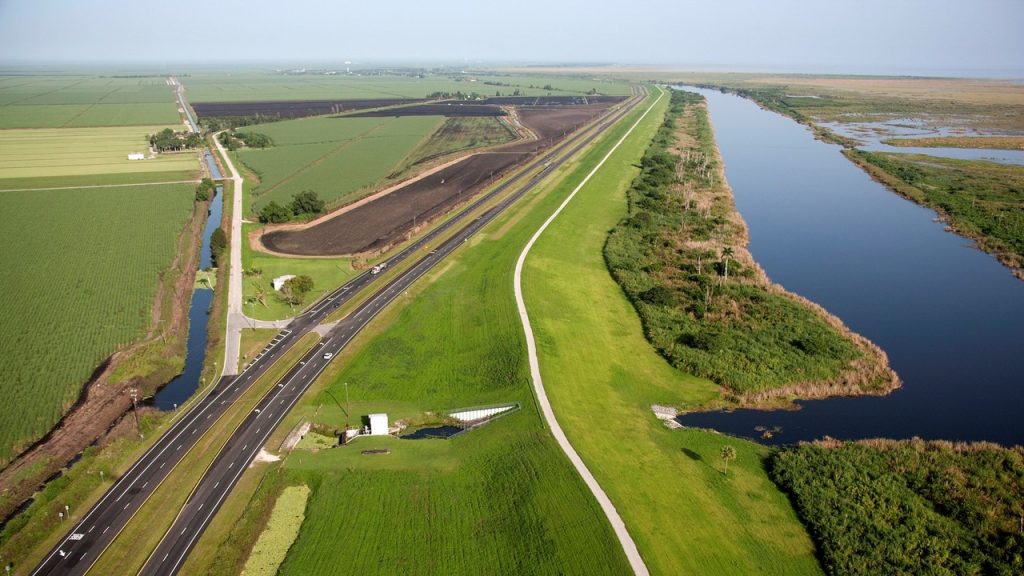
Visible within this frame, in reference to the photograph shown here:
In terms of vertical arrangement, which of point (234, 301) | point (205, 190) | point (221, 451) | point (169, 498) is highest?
point (205, 190)

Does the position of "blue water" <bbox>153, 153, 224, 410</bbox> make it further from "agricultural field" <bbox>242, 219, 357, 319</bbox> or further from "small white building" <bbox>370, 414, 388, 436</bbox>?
"small white building" <bbox>370, 414, 388, 436</bbox>

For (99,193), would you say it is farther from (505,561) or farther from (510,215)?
(505,561)

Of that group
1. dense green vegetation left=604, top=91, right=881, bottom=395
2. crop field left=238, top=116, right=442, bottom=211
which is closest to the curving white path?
crop field left=238, top=116, right=442, bottom=211

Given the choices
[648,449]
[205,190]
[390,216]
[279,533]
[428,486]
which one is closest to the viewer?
[279,533]

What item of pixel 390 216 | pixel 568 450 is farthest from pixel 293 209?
pixel 568 450

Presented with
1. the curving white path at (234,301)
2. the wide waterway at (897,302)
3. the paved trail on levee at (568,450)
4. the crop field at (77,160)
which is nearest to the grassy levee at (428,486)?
the paved trail on levee at (568,450)

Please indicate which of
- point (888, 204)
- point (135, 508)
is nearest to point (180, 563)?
point (135, 508)

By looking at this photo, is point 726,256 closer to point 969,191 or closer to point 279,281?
point 279,281
